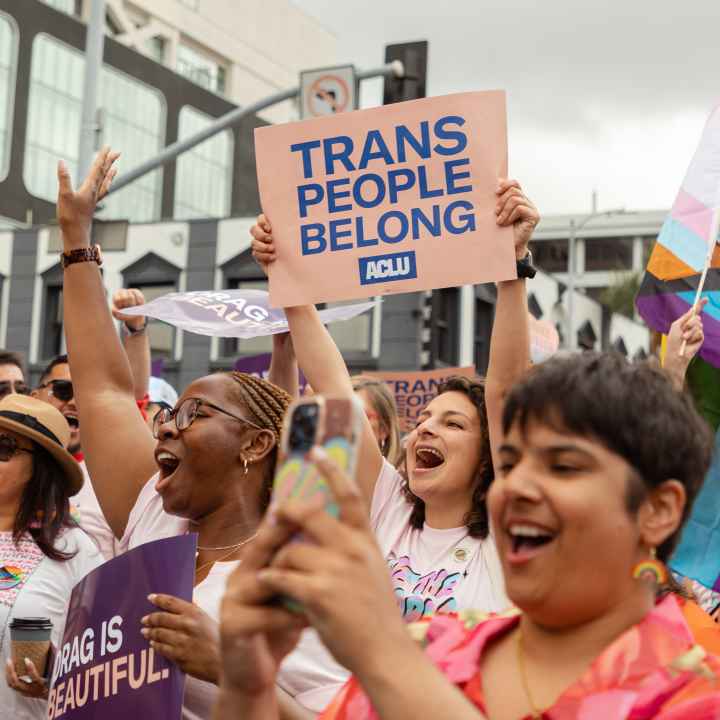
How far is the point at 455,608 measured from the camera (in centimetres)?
317

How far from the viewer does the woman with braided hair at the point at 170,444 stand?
326 centimetres

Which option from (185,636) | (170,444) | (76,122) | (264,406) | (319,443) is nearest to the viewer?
(319,443)

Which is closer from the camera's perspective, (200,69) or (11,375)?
(11,375)

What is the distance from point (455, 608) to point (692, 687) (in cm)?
153

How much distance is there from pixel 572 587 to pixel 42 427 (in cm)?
260

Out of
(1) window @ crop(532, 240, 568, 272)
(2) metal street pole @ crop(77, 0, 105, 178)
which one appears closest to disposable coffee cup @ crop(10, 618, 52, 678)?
(2) metal street pole @ crop(77, 0, 105, 178)

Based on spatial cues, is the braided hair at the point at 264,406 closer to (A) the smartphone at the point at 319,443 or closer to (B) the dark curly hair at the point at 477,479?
(B) the dark curly hair at the point at 477,479

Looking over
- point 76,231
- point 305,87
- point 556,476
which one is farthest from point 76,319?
point 305,87

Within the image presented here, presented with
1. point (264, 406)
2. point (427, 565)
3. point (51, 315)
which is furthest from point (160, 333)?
point (427, 565)

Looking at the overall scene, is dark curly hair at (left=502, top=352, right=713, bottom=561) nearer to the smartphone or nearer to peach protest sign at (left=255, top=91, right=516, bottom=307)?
the smartphone

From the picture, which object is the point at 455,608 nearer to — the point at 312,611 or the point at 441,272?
the point at 441,272

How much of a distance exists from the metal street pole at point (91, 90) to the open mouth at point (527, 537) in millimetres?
10413

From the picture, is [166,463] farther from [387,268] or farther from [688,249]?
[688,249]

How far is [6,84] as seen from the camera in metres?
38.8
